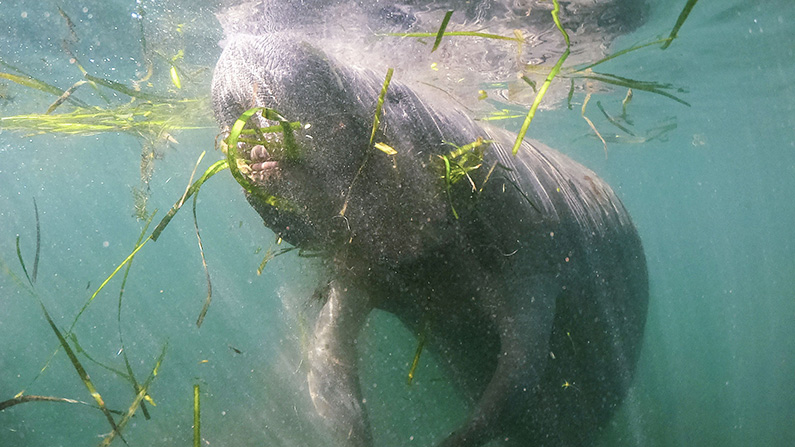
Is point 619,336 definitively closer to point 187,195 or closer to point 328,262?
point 328,262

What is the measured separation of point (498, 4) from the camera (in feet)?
20.0

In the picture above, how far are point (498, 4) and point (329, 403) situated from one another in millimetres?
5318

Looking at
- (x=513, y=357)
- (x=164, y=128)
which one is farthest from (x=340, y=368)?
(x=164, y=128)

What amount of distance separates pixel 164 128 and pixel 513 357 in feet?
21.8

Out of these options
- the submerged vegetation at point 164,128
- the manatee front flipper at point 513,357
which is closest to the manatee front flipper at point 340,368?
the submerged vegetation at point 164,128

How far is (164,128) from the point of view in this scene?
24.0 feet

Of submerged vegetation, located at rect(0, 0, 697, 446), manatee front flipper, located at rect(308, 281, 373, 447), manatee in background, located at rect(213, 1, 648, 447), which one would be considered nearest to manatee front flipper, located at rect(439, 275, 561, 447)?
manatee in background, located at rect(213, 1, 648, 447)

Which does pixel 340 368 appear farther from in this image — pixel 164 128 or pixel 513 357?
pixel 164 128

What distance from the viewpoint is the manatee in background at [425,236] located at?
2.61 metres

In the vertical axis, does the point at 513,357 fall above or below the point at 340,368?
above

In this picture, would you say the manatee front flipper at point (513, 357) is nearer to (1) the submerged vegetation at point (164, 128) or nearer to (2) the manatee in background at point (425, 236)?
(2) the manatee in background at point (425, 236)

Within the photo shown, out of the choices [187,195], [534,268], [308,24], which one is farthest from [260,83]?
[308,24]

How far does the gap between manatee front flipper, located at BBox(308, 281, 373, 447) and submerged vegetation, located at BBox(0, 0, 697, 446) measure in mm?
490

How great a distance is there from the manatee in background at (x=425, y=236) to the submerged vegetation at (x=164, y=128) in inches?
2.9
